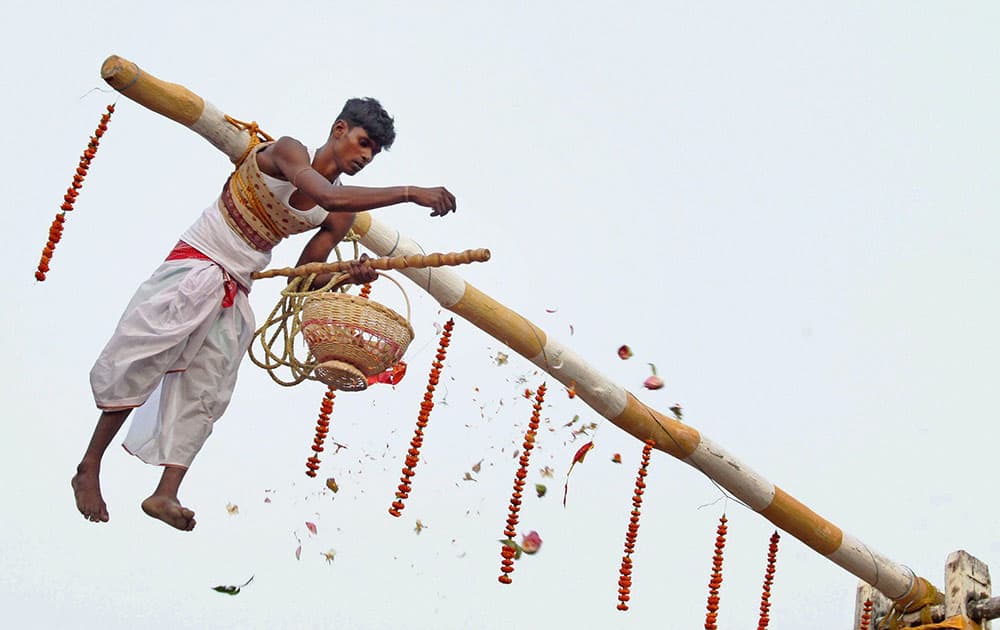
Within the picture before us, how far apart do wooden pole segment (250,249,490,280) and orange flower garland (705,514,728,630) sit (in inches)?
95.9

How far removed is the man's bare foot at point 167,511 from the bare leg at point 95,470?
16 cm

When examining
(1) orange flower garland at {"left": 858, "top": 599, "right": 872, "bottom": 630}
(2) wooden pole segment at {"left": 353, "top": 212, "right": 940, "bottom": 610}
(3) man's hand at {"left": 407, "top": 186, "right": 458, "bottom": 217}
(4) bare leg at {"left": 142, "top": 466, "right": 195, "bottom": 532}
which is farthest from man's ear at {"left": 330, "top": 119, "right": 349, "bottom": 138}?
(1) orange flower garland at {"left": 858, "top": 599, "right": 872, "bottom": 630}

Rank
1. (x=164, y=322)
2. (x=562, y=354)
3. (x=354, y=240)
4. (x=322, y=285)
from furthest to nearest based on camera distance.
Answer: (x=562, y=354) < (x=354, y=240) < (x=322, y=285) < (x=164, y=322)

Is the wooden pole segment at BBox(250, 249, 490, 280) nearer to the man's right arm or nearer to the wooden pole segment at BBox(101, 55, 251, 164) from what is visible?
the man's right arm

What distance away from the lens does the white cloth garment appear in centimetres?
451

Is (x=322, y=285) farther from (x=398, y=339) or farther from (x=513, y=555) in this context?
(x=513, y=555)

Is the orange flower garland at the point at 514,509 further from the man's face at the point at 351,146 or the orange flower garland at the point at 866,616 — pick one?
the orange flower garland at the point at 866,616

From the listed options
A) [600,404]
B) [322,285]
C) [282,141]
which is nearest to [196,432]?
[322,285]

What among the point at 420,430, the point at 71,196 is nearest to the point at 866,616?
the point at 420,430

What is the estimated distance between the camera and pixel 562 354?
581cm

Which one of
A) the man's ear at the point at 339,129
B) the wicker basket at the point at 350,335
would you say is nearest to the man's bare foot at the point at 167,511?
the wicker basket at the point at 350,335

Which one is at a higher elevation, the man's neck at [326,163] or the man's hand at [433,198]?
the man's neck at [326,163]

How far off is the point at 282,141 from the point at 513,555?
1.96 meters

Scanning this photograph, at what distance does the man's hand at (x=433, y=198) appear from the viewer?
4.34 meters
